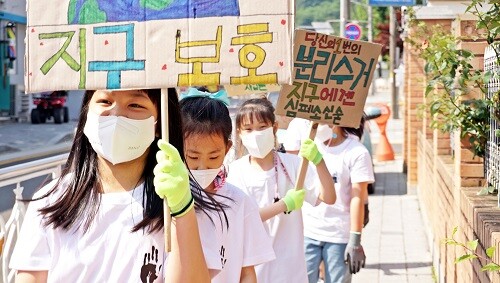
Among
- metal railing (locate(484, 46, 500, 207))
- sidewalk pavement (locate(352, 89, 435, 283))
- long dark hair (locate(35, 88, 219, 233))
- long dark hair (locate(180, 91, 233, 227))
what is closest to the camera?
long dark hair (locate(35, 88, 219, 233))

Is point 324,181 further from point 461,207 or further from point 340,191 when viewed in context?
point 340,191

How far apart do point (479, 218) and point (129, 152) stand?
2.15 meters

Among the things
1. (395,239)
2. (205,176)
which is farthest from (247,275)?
(395,239)

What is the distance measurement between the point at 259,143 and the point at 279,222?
471 millimetres

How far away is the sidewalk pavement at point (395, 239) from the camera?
9.66 metres

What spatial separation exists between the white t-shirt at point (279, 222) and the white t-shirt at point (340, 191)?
1195 millimetres

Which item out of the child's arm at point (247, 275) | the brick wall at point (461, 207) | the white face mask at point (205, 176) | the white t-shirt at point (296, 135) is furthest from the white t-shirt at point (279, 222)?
the white t-shirt at point (296, 135)

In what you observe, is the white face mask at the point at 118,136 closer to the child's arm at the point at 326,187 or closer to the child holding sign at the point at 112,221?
the child holding sign at the point at 112,221

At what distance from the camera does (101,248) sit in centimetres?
307

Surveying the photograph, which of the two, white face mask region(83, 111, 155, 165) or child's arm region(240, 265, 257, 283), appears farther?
child's arm region(240, 265, 257, 283)

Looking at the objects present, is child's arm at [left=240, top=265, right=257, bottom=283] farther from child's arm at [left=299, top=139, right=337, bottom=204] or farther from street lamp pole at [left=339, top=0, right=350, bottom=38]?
street lamp pole at [left=339, top=0, right=350, bottom=38]

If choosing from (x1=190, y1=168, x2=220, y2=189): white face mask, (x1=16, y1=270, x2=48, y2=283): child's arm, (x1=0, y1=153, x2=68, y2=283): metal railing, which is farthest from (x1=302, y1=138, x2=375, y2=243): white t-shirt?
(x1=16, y1=270, x2=48, y2=283): child's arm

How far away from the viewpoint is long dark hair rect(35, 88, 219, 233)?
10.2ft

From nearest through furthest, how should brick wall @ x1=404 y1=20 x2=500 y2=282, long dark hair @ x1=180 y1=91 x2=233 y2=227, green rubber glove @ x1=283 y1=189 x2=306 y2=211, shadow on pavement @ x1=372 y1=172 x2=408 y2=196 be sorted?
1. long dark hair @ x1=180 y1=91 x2=233 y2=227
2. brick wall @ x1=404 y1=20 x2=500 y2=282
3. green rubber glove @ x1=283 y1=189 x2=306 y2=211
4. shadow on pavement @ x1=372 y1=172 x2=408 y2=196
